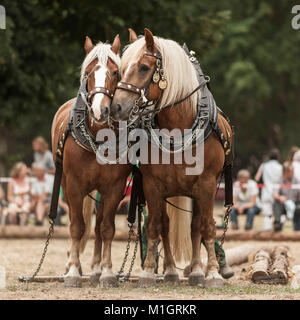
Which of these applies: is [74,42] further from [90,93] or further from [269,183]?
[90,93]

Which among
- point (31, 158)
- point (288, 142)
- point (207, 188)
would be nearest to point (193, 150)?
point (207, 188)

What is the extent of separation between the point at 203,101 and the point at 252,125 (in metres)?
23.2

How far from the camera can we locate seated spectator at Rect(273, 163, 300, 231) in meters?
15.0

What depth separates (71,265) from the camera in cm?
798

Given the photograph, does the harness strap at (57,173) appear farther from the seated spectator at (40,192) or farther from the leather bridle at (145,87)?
the seated spectator at (40,192)

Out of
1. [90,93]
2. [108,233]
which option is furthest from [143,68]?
[108,233]

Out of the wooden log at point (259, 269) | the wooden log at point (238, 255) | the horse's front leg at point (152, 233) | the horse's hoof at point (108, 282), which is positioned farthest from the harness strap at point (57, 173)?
the wooden log at point (238, 255)

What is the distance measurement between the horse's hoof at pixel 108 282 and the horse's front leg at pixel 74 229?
0.23m

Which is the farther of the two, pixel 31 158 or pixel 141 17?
pixel 31 158

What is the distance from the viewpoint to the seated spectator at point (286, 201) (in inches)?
589

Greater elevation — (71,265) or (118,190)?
(118,190)

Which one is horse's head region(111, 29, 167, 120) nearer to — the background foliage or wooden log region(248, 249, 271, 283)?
wooden log region(248, 249, 271, 283)

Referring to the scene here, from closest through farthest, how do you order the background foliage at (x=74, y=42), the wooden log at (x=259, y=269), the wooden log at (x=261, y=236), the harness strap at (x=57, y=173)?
the harness strap at (x=57, y=173)
the wooden log at (x=259, y=269)
the wooden log at (x=261, y=236)
the background foliage at (x=74, y=42)

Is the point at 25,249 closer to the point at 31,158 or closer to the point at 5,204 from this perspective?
the point at 5,204
